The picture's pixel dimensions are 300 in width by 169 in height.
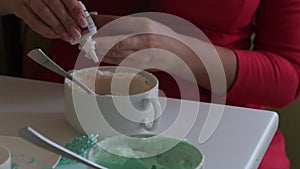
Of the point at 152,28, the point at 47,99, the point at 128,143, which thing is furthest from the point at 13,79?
the point at 128,143

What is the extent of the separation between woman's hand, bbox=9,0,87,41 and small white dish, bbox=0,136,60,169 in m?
0.14

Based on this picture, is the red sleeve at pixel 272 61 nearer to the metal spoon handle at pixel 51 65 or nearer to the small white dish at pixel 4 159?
the metal spoon handle at pixel 51 65

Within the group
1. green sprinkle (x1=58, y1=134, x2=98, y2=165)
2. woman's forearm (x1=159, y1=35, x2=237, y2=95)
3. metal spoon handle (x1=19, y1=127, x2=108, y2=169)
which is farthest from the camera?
woman's forearm (x1=159, y1=35, x2=237, y2=95)

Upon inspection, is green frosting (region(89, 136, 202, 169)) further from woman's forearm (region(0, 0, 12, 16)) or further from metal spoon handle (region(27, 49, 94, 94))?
woman's forearm (region(0, 0, 12, 16))

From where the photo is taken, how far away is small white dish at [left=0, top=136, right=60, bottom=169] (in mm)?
659

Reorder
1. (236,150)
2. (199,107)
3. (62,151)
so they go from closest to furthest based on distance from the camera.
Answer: (62,151) → (236,150) → (199,107)

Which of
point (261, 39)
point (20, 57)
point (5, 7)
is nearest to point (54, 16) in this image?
point (5, 7)

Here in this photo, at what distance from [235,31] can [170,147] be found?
0.44 meters

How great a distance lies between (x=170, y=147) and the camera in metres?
0.62

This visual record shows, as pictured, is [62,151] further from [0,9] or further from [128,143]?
[0,9]

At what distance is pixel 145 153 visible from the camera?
622 millimetres

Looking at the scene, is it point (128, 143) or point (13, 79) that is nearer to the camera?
point (128, 143)

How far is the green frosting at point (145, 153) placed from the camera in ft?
1.99

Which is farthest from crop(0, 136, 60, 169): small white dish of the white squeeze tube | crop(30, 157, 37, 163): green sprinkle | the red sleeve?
the red sleeve
